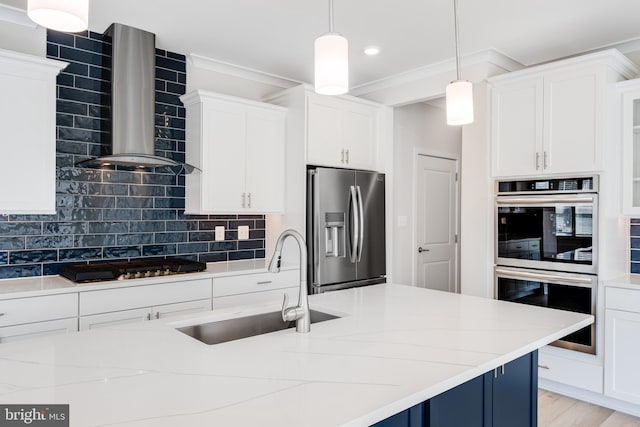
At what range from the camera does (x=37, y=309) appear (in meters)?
2.49

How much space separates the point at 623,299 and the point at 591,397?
773 millimetres

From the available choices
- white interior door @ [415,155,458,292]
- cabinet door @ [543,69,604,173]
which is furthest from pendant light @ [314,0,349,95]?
white interior door @ [415,155,458,292]

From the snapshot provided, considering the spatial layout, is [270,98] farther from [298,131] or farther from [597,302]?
[597,302]

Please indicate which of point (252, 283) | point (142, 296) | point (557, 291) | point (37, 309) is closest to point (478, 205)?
point (557, 291)

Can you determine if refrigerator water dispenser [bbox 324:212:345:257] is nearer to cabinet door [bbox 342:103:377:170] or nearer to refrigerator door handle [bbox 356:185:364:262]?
refrigerator door handle [bbox 356:185:364:262]

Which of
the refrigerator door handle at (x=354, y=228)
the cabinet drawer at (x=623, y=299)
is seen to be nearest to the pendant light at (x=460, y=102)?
the cabinet drawer at (x=623, y=299)

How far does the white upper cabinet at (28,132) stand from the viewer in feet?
8.47

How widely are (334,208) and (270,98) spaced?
1.18 meters

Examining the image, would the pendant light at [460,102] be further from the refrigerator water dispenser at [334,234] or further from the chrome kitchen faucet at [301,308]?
the refrigerator water dispenser at [334,234]

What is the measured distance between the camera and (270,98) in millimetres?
4059

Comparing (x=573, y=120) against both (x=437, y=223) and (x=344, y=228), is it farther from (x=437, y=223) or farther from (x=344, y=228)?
(x=437, y=223)

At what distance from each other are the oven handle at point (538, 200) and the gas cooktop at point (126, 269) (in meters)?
2.33

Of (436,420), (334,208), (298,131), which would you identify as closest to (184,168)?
(298,131)

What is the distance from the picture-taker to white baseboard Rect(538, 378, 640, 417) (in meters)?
2.99
